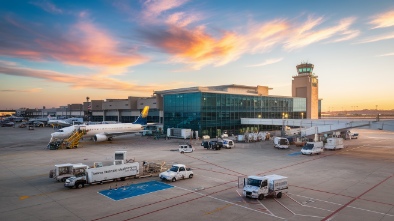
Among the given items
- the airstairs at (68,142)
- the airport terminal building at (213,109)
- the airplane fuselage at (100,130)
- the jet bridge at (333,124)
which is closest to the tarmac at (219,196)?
the jet bridge at (333,124)

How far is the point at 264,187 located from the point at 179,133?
2247 inches

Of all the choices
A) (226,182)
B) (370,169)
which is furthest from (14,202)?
(370,169)

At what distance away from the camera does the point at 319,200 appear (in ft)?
81.8

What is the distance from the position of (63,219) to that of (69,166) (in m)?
13.5

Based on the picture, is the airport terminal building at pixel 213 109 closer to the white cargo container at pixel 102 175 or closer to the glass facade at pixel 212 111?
the glass facade at pixel 212 111

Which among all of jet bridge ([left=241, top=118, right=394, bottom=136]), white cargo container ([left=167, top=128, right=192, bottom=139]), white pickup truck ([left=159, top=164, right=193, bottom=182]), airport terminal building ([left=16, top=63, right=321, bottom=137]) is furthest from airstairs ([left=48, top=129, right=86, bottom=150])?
jet bridge ([left=241, top=118, right=394, bottom=136])

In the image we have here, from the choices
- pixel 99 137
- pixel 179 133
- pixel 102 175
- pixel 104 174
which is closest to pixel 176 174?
pixel 104 174

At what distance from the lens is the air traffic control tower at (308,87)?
12200 centimetres

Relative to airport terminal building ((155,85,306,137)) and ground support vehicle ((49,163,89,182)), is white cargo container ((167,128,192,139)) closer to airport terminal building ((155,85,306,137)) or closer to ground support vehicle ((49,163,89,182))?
airport terminal building ((155,85,306,137))

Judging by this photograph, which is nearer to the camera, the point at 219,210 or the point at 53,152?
the point at 219,210

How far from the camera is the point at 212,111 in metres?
83.4

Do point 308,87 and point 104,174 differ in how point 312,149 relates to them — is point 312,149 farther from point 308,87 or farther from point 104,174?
point 308,87

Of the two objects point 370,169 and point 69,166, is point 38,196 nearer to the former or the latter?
point 69,166

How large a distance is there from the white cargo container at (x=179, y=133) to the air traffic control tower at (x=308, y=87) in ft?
230
